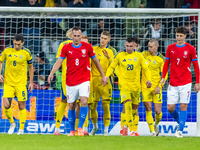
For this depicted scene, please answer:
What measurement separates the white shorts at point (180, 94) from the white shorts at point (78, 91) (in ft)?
5.54

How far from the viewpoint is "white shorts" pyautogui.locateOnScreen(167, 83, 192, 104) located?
7.71 metres

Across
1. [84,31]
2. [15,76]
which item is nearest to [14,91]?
[15,76]

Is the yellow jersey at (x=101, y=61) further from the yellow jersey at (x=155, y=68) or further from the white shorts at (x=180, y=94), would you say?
the white shorts at (x=180, y=94)

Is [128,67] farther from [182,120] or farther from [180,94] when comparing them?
[182,120]

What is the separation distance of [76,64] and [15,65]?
172 cm

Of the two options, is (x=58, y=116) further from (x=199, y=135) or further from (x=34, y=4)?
(x=34, y=4)

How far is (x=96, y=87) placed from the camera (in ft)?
28.6

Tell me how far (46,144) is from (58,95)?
4.44 meters

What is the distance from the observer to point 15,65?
27.5 feet

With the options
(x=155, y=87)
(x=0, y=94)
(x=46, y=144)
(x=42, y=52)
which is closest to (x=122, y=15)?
(x=155, y=87)

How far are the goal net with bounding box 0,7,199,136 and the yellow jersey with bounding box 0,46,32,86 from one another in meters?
1.12

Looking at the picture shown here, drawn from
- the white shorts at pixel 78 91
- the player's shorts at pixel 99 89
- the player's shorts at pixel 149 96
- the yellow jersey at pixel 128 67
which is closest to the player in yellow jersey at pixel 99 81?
the player's shorts at pixel 99 89

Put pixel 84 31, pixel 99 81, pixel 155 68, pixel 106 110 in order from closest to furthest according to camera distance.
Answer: pixel 99 81, pixel 106 110, pixel 155 68, pixel 84 31

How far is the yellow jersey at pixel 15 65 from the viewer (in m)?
8.34
